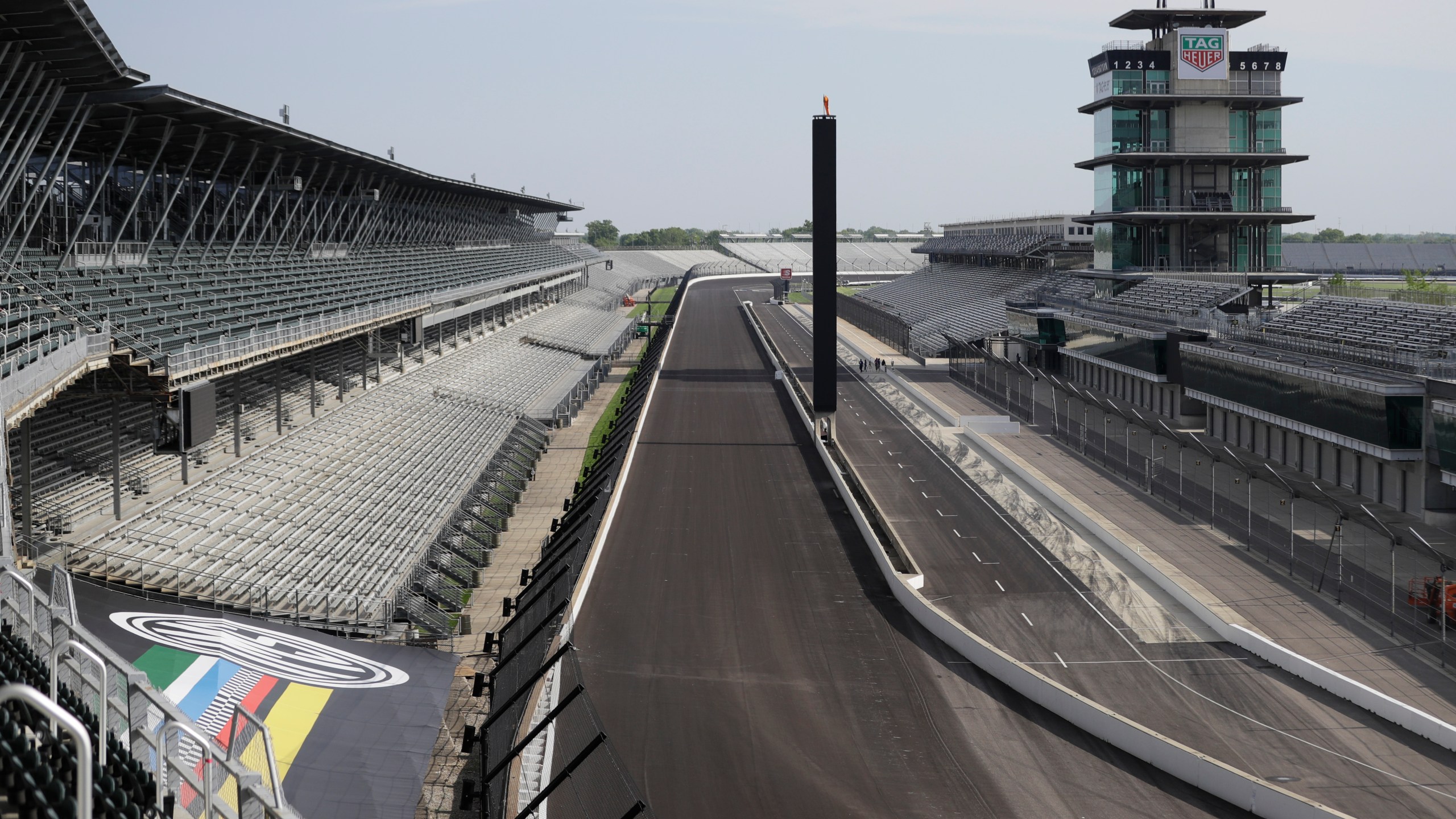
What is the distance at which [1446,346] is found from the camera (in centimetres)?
3250

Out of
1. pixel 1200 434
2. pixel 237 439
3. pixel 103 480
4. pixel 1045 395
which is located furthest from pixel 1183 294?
pixel 103 480

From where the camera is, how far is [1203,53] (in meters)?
58.3

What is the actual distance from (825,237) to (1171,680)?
3008 cm

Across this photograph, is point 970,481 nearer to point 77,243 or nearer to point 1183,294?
point 1183,294

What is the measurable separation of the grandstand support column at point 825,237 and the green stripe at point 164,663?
29.7 meters

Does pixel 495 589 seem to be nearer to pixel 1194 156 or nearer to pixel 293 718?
pixel 293 718

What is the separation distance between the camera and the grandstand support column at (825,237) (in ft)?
153

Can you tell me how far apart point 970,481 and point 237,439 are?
2154 centimetres

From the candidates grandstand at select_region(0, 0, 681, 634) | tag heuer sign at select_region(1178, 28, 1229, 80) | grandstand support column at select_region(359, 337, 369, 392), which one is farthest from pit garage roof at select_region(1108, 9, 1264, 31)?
grandstand support column at select_region(359, 337, 369, 392)

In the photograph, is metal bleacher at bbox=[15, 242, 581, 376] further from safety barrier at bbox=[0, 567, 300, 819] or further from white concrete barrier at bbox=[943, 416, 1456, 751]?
white concrete barrier at bbox=[943, 416, 1456, 751]

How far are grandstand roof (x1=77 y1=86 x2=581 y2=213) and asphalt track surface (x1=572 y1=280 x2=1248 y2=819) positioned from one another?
15035 millimetres

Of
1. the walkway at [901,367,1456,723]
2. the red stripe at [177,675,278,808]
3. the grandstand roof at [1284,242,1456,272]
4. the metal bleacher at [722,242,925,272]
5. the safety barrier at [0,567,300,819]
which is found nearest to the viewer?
the safety barrier at [0,567,300,819]

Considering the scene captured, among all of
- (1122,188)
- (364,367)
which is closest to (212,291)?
(364,367)

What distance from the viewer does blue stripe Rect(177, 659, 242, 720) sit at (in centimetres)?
1598
